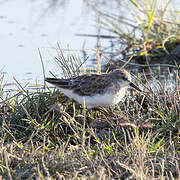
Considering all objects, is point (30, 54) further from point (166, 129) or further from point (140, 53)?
point (166, 129)

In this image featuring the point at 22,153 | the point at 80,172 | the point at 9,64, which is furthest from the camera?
the point at 9,64

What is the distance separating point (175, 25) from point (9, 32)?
13.0ft

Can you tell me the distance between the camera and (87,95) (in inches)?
212

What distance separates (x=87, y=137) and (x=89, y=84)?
1.25 metres

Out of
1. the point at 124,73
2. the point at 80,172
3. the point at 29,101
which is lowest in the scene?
the point at 80,172

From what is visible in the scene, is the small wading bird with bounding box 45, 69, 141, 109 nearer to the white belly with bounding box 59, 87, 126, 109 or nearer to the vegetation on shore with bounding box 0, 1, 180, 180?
the white belly with bounding box 59, 87, 126, 109

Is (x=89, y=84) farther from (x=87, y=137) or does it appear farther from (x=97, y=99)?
(x=87, y=137)

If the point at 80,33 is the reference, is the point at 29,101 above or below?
below

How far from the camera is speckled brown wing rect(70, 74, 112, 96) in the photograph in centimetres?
538

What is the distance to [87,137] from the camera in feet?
14.2

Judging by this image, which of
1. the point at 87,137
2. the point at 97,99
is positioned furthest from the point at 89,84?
the point at 87,137

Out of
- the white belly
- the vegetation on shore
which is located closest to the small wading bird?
the white belly

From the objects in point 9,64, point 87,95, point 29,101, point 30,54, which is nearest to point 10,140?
point 29,101

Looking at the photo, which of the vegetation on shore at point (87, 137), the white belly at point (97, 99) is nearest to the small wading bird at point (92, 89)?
the white belly at point (97, 99)
